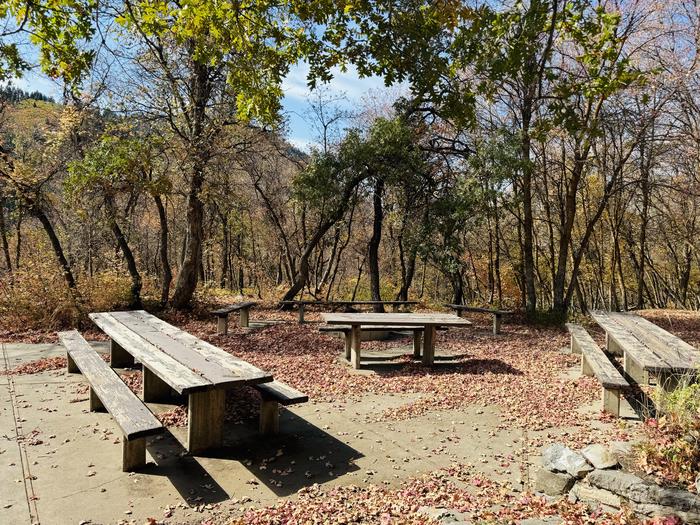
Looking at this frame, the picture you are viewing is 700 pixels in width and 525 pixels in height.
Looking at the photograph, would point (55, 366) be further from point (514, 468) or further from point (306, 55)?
point (514, 468)

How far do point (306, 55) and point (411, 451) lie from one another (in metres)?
3.22

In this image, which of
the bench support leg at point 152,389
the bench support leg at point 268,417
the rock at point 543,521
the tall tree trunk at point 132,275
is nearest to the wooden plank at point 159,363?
the bench support leg at point 152,389

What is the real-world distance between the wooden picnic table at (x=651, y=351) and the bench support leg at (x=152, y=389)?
4300 millimetres

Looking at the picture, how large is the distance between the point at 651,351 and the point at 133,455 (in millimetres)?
4433

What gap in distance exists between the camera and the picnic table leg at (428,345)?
6223 mm

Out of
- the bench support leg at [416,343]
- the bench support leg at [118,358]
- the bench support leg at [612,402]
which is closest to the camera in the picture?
the bench support leg at [612,402]

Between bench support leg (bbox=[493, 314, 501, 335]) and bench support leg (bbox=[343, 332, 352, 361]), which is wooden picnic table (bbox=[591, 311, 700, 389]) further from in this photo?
bench support leg (bbox=[343, 332, 352, 361])

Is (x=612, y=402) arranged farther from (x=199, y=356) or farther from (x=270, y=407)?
(x=199, y=356)

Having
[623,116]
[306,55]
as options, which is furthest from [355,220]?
[306,55]

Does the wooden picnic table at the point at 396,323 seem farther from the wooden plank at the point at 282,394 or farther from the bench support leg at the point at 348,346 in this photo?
the wooden plank at the point at 282,394

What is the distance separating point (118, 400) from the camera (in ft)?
11.2

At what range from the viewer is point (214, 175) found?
9820mm

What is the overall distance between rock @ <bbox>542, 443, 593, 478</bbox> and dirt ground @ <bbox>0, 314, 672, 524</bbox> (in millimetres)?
246

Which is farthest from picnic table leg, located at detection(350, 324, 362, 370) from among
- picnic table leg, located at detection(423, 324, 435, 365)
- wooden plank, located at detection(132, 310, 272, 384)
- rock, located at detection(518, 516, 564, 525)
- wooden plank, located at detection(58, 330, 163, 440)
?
rock, located at detection(518, 516, 564, 525)
